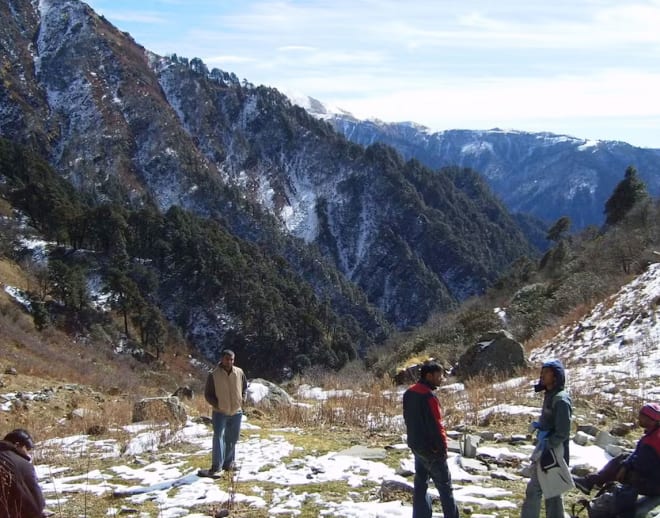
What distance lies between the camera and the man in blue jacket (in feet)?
16.3

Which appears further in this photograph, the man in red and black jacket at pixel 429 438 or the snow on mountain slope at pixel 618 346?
the snow on mountain slope at pixel 618 346

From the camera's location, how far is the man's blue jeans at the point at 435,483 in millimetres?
5340

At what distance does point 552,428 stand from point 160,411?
8231 mm

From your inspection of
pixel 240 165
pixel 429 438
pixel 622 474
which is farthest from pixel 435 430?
pixel 240 165

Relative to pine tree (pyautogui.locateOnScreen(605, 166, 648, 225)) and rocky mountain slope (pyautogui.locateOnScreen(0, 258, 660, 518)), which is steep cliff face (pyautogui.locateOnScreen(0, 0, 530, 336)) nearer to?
pine tree (pyautogui.locateOnScreen(605, 166, 648, 225))

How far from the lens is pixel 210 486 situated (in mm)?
7137

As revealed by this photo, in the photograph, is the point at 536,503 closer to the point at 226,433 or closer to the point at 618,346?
the point at 226,433

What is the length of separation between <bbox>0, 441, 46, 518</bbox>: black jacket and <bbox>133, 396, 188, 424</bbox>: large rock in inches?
243

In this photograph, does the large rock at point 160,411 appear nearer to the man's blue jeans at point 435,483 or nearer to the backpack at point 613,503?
the man's blue jeans at point 435,483

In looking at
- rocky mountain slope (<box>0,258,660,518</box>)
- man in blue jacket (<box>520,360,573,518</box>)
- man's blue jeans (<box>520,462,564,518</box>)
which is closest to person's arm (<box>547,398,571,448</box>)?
man in blue jacket (<box>520,360,573,518</box>)

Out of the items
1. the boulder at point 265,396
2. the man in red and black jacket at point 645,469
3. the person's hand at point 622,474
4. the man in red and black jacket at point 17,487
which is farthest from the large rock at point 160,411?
the man in red and black jacket at point 645,469

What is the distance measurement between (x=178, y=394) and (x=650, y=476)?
12.4m

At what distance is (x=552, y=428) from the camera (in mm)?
5051

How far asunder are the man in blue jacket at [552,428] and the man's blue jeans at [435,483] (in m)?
0.65
